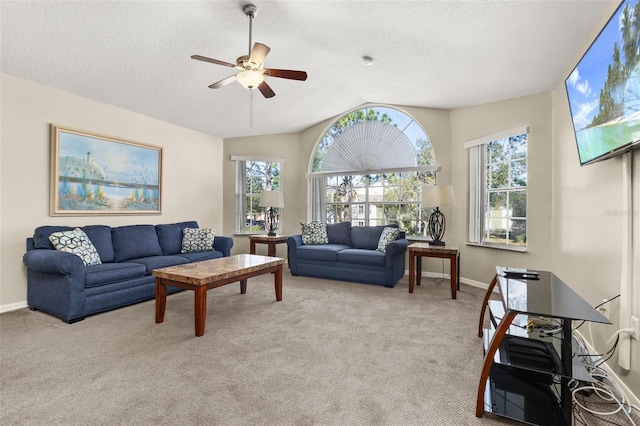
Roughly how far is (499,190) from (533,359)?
3.10m

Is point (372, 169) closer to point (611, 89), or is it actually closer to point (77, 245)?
point (611, 89)

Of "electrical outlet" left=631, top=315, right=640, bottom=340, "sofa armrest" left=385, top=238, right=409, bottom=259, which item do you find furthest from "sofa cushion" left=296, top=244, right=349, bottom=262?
"electrical outlet" left=631, top=315, right=640, bottom=340

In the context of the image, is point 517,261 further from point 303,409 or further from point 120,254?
point 120,254

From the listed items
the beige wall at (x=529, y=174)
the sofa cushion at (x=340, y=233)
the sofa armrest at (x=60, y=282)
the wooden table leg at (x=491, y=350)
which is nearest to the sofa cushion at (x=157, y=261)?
the sofa armrest at (x=60, y=282)

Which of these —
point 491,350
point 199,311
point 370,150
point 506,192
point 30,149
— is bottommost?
point 199,311

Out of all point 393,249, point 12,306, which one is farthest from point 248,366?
point 12,306

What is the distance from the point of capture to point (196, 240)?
4625mm

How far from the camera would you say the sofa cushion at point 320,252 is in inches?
182

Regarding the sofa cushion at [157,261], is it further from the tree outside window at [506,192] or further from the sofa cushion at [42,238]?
the tree outside window at [506,192]

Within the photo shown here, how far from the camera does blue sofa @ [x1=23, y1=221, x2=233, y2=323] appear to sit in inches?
112

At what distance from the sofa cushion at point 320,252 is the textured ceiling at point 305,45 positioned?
2383 millimetres

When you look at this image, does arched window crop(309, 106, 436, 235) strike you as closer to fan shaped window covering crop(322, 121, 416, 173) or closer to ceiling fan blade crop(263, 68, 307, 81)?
fan shaped window covering crop(322, 121, 416, 173)

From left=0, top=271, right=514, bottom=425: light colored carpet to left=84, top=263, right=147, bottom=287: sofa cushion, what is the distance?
1.11ft

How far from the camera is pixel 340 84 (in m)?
4.49
